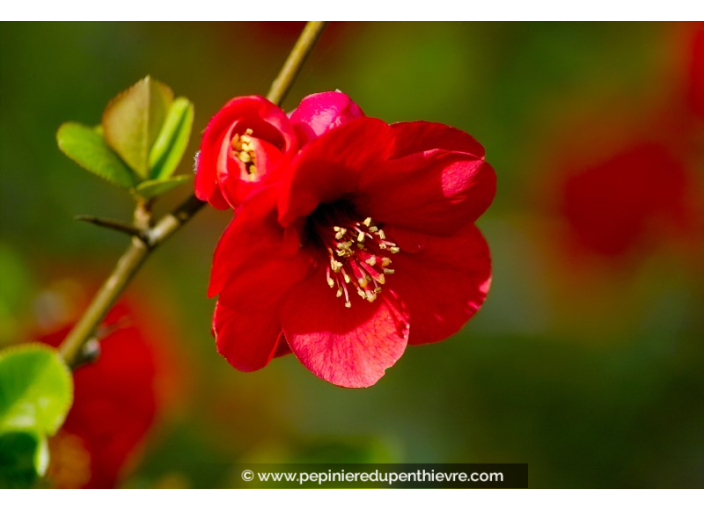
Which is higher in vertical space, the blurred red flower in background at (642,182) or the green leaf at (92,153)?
the green leaf at (92,153)

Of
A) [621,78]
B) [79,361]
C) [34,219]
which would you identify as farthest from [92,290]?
[621,78]

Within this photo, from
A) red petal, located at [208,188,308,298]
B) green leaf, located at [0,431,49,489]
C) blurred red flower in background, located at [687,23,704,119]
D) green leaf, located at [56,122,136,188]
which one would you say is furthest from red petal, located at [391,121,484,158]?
blurred red flower in background, located at [687,23,704,119]

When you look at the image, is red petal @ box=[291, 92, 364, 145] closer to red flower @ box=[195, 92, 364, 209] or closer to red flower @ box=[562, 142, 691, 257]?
red flower @ box=[195, 92, 364, 209]

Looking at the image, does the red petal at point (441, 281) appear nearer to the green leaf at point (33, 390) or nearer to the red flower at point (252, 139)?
the red flower at point (252, 139)

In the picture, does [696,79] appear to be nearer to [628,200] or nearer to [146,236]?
[628,200]

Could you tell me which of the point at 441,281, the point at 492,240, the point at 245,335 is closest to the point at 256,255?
the point at 245,335

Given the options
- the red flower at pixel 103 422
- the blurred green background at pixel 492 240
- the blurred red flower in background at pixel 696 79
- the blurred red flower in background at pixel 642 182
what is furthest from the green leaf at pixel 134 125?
the blurred red flower in background at pixel 642 182
